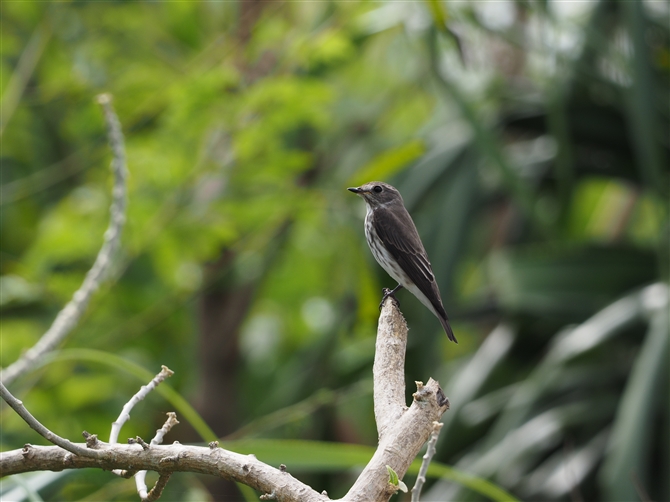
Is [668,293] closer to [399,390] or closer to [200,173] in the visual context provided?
[200,173]

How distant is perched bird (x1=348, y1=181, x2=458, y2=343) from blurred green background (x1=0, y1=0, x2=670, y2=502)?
1.23 ft

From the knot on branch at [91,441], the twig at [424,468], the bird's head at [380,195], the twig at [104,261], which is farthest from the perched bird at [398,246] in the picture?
the knot on branch at [91,441]

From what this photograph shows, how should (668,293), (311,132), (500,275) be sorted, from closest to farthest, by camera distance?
(668,293) → (500,275) → (311,132)

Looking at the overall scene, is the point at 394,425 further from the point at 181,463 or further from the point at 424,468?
the point at 181,463

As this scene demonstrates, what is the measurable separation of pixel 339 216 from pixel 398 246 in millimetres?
1281

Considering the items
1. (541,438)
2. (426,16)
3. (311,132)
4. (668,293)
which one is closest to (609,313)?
(668,293)

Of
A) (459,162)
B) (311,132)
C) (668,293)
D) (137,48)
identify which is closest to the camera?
(668,293)

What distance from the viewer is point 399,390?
1593mm

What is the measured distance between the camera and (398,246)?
9.30 ft

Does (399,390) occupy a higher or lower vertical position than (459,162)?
lower

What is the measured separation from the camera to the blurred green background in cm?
424

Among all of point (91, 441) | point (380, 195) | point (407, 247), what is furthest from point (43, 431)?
point (380, 195)

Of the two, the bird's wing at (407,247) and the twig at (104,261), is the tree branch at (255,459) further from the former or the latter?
the bird's wing at (407,247)

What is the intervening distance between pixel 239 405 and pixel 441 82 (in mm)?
3495
